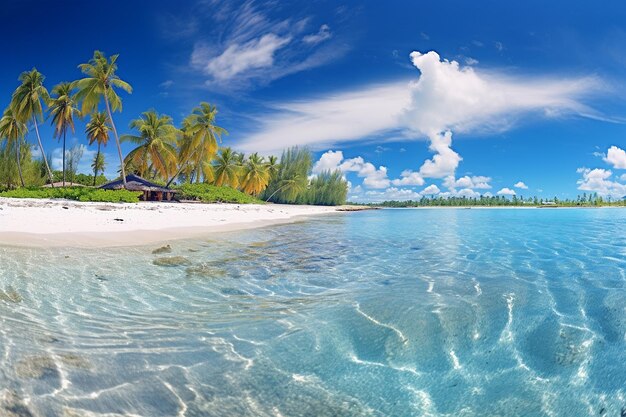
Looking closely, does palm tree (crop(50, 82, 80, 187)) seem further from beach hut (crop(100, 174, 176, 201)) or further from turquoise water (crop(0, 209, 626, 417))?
turquoise water (crop(0, 209, 626, 417))

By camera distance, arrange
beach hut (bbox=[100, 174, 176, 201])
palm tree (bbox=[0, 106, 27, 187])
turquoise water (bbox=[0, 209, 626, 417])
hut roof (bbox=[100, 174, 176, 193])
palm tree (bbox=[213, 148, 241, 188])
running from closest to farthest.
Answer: turquoise water (bbox=[0, 209, 626, 417]) < hut roof (bbox=[100, 174, 176, 193]) < beach hut (bbox=[100, 174, 176, 201]) < palm tree (bbox=[0, 106, 27, 187]) < palm tree (bbox=[213, 148, 241, 188])

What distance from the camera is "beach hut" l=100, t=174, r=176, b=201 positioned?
3172 centimetres

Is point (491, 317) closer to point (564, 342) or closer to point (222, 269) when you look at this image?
point (564, 342)

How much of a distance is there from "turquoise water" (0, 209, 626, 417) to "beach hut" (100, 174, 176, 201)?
2617 cm

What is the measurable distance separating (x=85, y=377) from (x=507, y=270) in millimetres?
7768

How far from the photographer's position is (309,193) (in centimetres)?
7081

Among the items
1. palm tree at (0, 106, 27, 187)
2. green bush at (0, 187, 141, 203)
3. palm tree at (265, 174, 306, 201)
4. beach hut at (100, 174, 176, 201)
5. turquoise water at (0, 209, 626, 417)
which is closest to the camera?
turquoise water at (0, 209, 626, 417)

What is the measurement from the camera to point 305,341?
12.8 feet

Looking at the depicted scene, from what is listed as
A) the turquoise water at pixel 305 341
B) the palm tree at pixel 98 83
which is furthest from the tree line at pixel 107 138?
the turquoise water at pixel 305 341

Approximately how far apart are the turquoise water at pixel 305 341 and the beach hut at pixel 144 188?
2617 cm

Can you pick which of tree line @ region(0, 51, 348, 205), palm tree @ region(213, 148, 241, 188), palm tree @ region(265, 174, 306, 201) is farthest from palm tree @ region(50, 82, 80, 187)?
palm tree @ region(265, 174, 306, 201)

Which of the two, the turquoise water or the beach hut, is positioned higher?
the beach hut

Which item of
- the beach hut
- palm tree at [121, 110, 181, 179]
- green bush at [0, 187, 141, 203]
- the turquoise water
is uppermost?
palm tree at [121, 110, 181, 179]

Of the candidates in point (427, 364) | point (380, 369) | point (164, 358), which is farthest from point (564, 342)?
point (164, 358)
